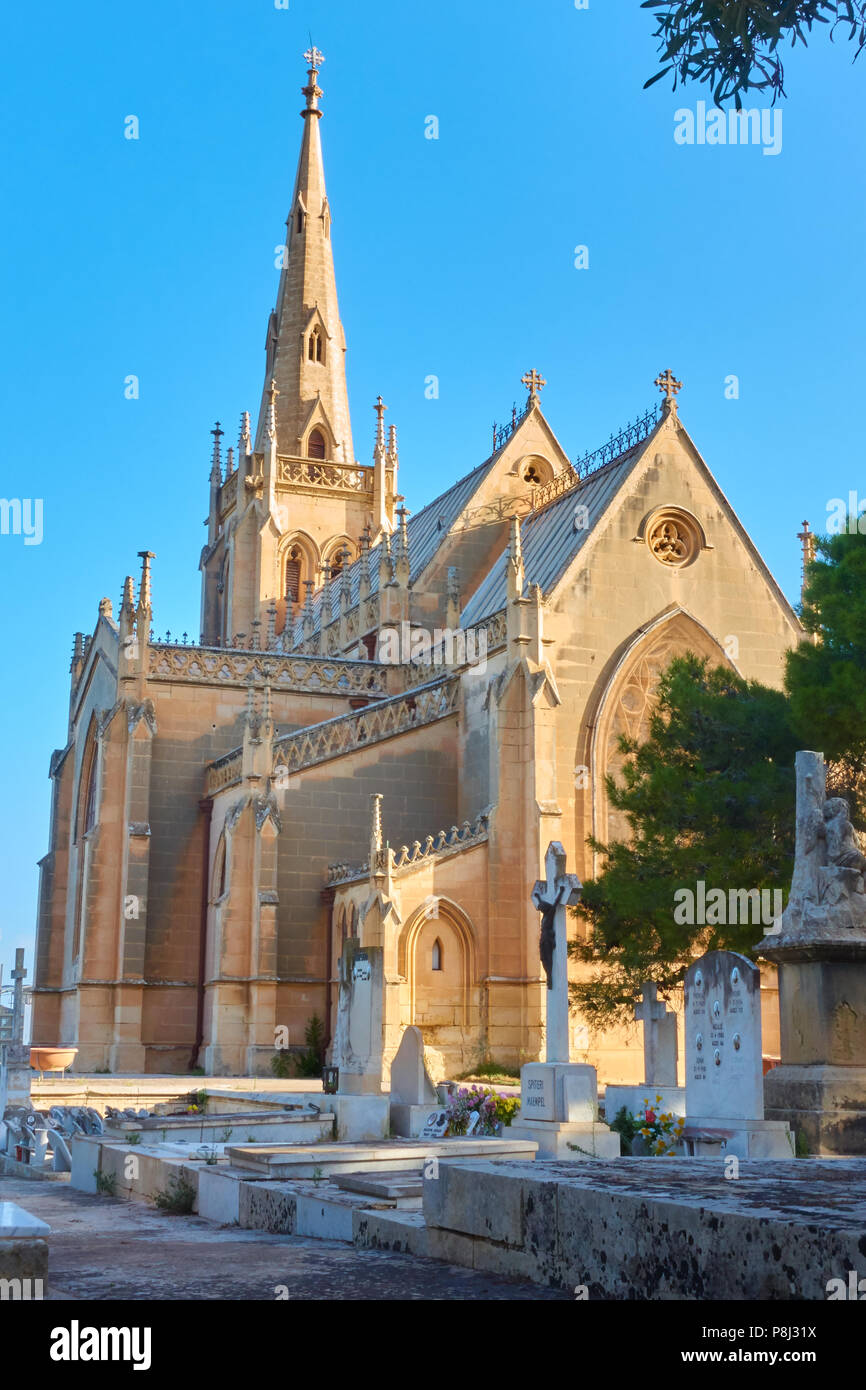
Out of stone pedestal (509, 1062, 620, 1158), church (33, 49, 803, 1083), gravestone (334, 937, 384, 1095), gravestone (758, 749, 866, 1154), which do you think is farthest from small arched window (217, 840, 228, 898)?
gravestone (758, 749, 866, 1154)

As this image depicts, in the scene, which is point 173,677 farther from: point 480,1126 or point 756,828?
point 480,1126

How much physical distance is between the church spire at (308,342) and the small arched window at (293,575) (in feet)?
12.3

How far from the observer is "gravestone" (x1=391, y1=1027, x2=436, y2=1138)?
16109 mm

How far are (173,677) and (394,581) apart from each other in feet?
22.2

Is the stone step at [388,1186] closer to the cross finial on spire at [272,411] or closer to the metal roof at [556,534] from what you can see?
the metal roof at [556,534]

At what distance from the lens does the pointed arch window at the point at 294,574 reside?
51.9 metres

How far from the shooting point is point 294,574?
5219 cm

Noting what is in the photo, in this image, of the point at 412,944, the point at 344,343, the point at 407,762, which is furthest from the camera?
the point at 344,343

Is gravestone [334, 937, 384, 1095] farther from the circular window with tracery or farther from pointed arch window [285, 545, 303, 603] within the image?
pointed arch window [285, 545, 303, 603]

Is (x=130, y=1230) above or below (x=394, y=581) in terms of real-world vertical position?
below

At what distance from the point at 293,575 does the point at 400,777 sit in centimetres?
2201

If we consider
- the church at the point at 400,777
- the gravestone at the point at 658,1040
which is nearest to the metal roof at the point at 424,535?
the church at the point at 400,777

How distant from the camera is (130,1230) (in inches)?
392
